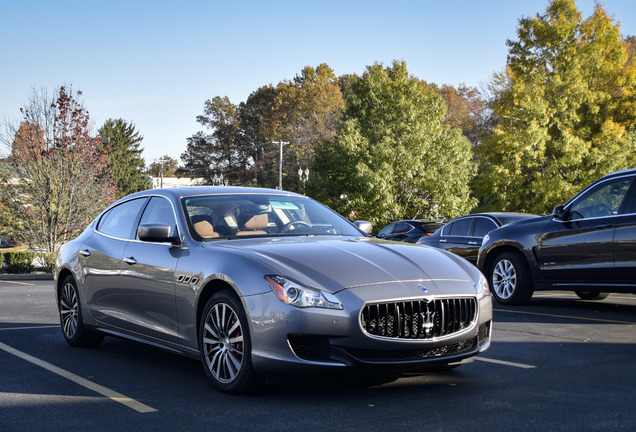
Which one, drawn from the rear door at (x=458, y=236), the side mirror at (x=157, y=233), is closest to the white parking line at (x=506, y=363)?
the side mirror at (x=157, y=233)

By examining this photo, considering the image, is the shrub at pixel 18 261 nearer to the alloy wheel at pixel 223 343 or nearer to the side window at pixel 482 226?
the side window at pixel 482 226

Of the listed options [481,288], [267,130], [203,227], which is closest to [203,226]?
[203,227]

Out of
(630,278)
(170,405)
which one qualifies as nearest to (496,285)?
(630,278)

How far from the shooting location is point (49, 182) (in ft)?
89.0

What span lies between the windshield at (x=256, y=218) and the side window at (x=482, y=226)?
8.85 m

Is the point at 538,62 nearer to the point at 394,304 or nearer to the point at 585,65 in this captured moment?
the point at 585,65

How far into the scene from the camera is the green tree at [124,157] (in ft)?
240

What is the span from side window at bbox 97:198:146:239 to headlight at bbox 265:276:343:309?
95.0 inches

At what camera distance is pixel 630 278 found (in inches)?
381

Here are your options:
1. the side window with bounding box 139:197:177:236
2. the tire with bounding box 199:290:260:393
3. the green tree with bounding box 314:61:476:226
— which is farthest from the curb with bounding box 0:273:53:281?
the tire with bounding box 199:290:260:393

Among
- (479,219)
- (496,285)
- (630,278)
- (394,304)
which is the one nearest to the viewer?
(394,304)

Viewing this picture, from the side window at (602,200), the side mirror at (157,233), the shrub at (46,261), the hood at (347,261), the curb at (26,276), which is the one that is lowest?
the curb at (26,276)

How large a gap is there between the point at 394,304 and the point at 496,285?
23.8 feet

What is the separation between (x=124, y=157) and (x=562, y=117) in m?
52.4
